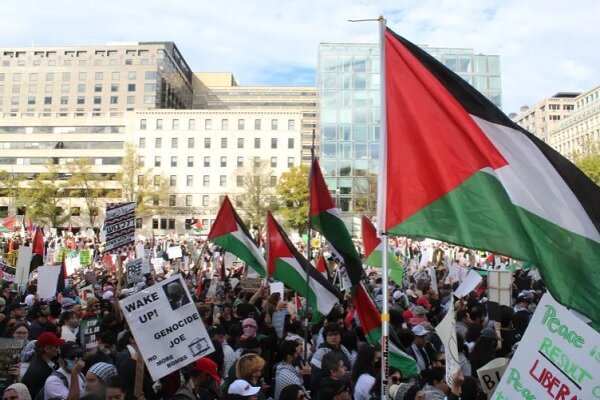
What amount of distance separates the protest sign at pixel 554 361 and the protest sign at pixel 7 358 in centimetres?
438

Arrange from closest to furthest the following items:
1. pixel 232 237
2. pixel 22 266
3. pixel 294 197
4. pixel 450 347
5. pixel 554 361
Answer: pixel 554 361 < pixel 450 347 < pixel 232 237 < pixel 22 266 < pixel 294 197

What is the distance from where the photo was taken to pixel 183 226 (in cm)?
8750

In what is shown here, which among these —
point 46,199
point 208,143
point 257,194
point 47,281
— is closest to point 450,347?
point 47,281

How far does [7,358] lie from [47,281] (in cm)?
787

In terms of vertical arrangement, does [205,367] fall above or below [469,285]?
below

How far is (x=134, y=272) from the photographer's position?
16422 mm

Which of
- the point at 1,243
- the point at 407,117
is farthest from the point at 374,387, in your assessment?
the point at 1,243

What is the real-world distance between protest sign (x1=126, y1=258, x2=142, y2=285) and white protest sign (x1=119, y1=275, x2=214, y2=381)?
10.4 meters

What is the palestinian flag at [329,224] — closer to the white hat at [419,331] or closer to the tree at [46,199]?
the white hat at [419,331]

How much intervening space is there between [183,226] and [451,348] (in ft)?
276

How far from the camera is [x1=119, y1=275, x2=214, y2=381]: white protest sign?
5.86 m

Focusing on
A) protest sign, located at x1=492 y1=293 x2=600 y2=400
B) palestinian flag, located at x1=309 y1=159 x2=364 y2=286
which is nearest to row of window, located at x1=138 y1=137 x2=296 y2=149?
palestinian flag, located at x1=309 y1=159 x2=364 y2=286

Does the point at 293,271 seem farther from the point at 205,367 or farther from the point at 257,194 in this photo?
the point at 257,194

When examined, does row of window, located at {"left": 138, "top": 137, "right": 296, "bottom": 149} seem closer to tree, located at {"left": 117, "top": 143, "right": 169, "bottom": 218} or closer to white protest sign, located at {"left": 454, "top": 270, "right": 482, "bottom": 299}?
tree, located at {"left": 117, "top": 143, "right": 169, "bottom": 218}
